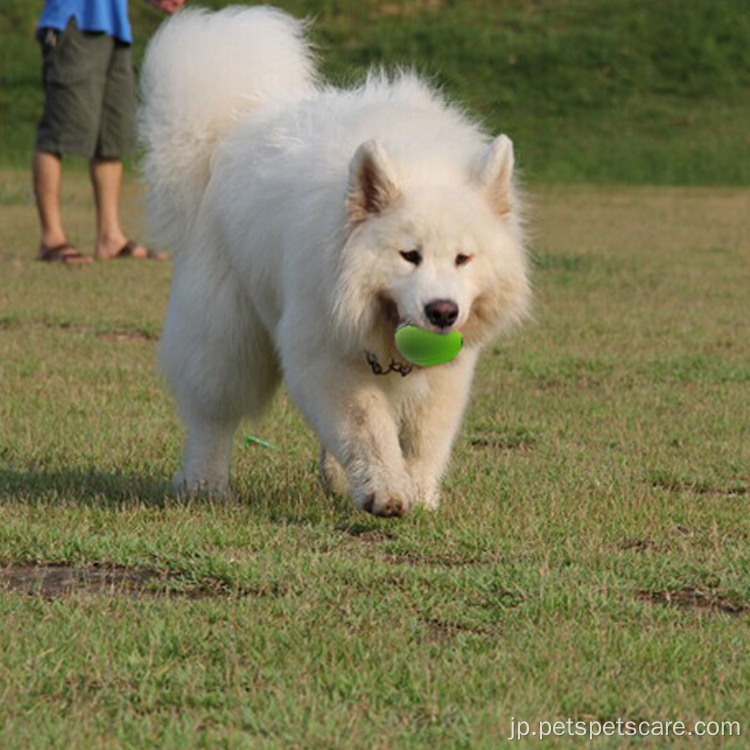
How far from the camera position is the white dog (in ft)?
16.7

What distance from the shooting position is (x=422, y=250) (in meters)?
5.02

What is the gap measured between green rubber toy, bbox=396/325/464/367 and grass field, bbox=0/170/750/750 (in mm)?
553

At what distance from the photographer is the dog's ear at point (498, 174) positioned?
525 centimetres

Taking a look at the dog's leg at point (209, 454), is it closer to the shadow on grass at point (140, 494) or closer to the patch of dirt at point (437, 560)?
the shadow on grass at point (140, 494)

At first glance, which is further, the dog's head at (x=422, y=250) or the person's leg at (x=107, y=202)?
the person's leg at (x=107, y=202)

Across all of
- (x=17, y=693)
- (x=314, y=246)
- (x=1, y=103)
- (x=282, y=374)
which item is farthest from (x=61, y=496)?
(x=1, y=103)

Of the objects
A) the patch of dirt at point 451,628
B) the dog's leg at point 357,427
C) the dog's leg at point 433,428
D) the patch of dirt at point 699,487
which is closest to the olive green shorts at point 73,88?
the patch of dirt at point 699,487

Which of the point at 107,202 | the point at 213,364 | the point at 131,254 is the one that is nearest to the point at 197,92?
the point at 213,364

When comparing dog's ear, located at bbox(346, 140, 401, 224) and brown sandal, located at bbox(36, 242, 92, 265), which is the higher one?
dog's ear, located at bbox(346, 140, 401, 224)

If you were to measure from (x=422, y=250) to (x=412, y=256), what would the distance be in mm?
43

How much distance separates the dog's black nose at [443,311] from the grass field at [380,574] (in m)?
0.69

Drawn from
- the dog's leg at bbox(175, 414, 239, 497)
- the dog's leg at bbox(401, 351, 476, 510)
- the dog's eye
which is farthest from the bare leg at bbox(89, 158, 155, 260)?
the dog's eye

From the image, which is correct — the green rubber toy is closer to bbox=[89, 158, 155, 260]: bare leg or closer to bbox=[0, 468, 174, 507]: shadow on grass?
bbox=[0, 468, 174, 507]: shadow on grass

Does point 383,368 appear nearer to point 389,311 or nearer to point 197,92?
point 389,311
